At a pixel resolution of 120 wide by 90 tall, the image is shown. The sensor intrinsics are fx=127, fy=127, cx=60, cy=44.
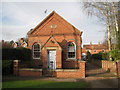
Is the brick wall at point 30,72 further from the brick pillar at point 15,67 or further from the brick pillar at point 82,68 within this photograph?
the brick pillar at point 82,68

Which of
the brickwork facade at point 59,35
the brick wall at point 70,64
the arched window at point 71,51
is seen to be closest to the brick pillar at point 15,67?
the brickwork facade at point 59,35

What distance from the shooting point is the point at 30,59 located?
787 inches

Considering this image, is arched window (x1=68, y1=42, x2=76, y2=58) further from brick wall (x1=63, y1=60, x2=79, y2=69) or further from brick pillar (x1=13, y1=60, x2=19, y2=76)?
brick pillar (x1=13, y1=60, x2=19, y2=76)

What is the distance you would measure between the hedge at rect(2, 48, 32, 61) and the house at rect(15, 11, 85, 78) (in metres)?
1.31

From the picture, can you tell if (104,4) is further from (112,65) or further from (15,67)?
(15,67)

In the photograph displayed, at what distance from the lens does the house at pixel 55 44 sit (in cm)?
1769

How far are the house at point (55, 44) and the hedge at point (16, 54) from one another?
1.31 meters

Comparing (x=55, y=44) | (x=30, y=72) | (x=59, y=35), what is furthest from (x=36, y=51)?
(x=30, y=72)

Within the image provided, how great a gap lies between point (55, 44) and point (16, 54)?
5402 mm

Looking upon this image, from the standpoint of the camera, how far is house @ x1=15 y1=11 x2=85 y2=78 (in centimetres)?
1769

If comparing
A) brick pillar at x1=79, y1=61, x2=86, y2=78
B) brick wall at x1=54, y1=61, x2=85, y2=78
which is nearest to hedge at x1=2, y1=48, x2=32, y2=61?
brick wall at x1=54, y1=61, x2=85, y2=78

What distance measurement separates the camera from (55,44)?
57.7 ft

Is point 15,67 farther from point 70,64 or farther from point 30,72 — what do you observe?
point 70,64

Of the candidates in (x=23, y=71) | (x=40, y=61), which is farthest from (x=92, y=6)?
(x=23, y=71)
